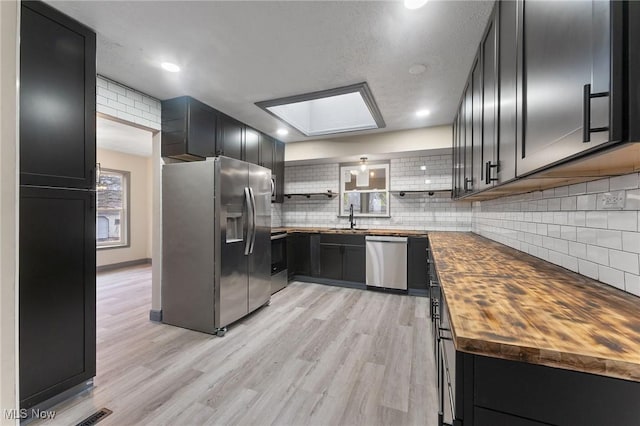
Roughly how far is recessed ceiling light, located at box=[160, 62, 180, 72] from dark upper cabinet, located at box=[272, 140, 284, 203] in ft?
7.55

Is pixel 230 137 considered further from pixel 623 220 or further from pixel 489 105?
pixel 623 220

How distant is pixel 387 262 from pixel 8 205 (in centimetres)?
382

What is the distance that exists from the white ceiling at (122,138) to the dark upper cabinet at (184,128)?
116 cm

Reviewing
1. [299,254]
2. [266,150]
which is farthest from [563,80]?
[299,254]

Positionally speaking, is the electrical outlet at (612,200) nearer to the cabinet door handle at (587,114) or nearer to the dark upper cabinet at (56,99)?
the cabinet door handle at (587,114)

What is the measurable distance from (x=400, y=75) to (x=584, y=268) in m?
1.98

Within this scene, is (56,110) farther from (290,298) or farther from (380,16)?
(290,298)

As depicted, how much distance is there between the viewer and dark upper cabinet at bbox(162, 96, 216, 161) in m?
2.91

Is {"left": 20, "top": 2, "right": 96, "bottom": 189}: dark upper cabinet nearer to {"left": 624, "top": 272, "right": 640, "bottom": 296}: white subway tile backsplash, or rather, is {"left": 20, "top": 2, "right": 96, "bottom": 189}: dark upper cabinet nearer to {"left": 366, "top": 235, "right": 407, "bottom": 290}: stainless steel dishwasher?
{"left": 624, "top": 272, "right": 640, "bottom": 296}: white subway tile backsplash

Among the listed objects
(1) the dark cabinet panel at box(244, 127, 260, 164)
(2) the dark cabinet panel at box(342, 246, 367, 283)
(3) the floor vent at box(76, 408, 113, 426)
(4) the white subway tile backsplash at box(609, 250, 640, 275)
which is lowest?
(3) the floor vent at box(76, 408, 113, 426)

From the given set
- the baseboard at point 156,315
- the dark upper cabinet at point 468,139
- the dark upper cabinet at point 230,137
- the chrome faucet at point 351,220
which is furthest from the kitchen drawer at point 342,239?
the baseboard at point 156,315

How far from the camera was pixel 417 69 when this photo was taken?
91.1 inches

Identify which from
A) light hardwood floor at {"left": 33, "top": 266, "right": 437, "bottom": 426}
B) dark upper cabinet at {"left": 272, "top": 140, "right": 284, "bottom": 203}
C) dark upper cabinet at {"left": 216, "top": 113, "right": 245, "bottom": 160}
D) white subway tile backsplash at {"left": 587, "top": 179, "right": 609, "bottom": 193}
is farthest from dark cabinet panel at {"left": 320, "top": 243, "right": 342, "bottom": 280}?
white subway tile backsplash at {"left": 587, "top": 179, "right": 609, "bottom": 193}

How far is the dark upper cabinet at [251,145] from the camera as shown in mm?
3861
